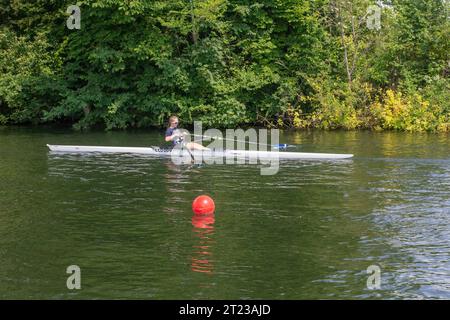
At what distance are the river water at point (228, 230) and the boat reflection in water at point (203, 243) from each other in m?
0.02

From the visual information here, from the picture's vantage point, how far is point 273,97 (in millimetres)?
38250

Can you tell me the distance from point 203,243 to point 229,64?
86.7 feet

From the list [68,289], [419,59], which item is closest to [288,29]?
[419,59]

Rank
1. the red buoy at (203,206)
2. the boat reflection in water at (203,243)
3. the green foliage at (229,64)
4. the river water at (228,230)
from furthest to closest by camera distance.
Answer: the green foliage at (229,64)
the red buoy at (203,206)
the boat reflection in water at (203,243)
the river water at (228,230)

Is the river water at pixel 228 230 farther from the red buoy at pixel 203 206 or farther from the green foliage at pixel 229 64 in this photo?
the green foliage at pixel 229 64

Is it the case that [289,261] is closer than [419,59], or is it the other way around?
[289,261]

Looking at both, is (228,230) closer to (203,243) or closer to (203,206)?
(203,243)

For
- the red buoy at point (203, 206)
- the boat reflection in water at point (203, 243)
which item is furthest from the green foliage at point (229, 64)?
the boat reflection in water at point (203, 243)

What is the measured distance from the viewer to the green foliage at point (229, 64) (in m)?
36.7

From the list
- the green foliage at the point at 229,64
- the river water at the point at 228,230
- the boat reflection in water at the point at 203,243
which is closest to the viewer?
the river water at the point at 228,230

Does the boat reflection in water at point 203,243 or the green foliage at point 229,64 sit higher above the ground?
the green foliage at point 229,64

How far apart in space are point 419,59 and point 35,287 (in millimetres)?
32894

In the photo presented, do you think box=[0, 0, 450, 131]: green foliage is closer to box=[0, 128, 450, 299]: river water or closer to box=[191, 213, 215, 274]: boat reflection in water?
box=[0, 128, 450, 299]: river water
